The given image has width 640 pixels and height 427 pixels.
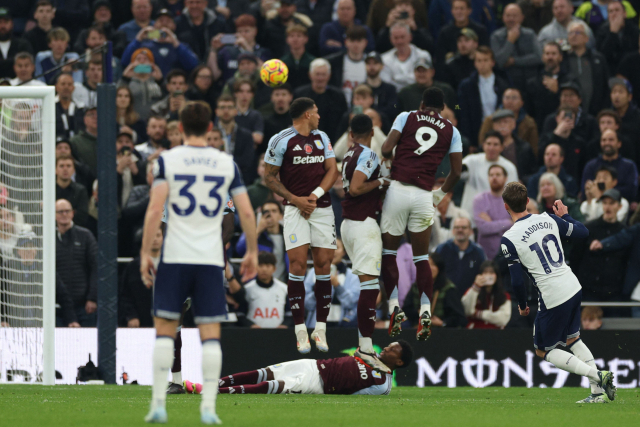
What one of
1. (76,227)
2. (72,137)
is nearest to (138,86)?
(72,137)

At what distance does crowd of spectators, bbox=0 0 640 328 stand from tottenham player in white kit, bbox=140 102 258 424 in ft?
21.0

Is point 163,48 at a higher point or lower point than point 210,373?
higher

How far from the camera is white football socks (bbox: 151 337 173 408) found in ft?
24.9

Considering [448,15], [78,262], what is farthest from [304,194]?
[448,15]

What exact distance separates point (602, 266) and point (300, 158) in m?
6.15

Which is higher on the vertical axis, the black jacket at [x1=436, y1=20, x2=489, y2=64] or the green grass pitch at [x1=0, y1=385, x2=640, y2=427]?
the black jacket at [x1=436, y1=20, x2=489, y2=64]

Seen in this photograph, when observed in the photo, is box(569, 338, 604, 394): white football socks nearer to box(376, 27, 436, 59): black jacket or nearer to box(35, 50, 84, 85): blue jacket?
box(376, 27, 436, 59): black jacket

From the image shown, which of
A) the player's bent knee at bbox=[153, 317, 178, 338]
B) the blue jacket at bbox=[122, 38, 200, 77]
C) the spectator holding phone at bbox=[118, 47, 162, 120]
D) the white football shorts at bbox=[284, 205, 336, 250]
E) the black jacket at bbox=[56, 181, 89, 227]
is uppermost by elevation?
the blue jacket at bbox=[122, 38, 200, 77]

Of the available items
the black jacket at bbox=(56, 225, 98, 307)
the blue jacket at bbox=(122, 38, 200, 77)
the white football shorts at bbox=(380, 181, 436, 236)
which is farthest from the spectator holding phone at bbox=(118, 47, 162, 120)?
the white football shorts at bbox=(380, 181, 436, 236)

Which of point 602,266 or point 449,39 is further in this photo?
point 449,39

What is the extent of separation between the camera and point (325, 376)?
12438mm

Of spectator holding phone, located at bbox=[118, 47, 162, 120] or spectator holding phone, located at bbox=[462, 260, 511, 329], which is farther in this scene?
spectator holding phone, located at bbox=[118, 47, 162, 120]

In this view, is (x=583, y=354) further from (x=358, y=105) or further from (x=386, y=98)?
(x=386, y=98)

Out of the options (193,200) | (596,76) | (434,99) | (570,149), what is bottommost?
(193,200)
